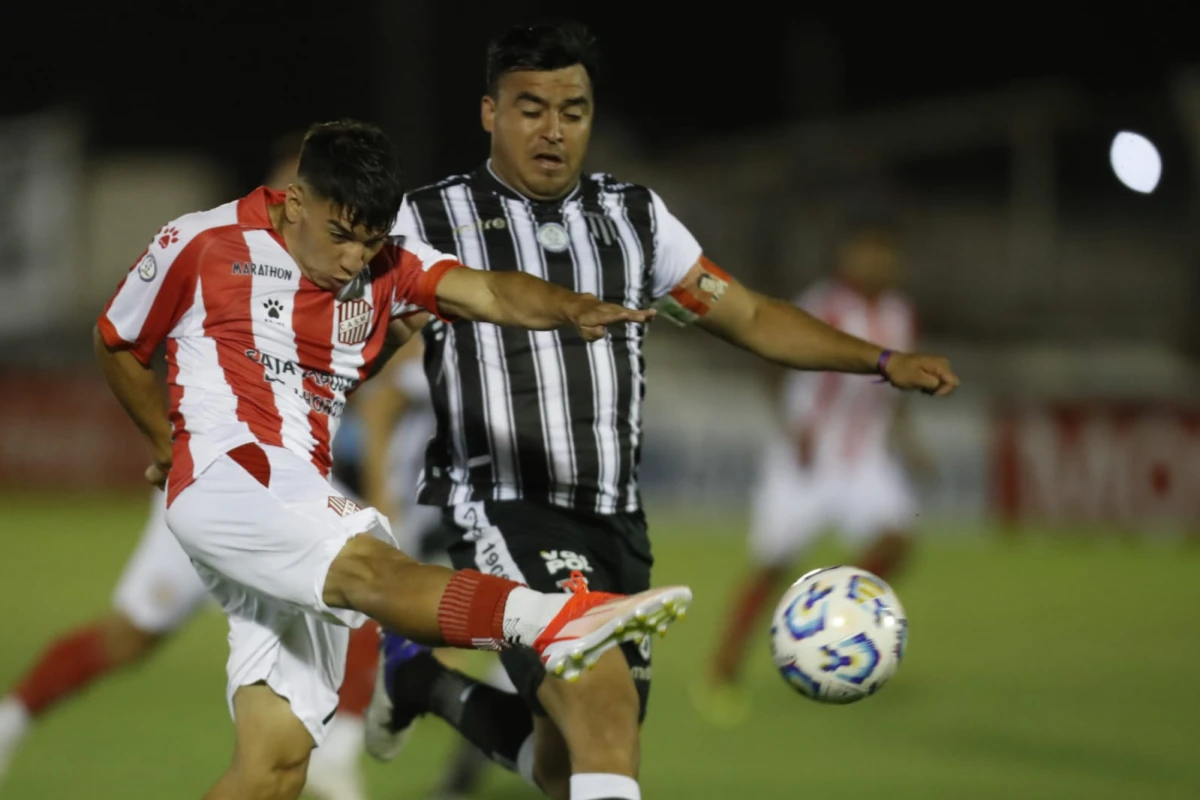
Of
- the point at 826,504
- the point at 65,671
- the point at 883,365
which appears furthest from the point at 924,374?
the point at 826,504

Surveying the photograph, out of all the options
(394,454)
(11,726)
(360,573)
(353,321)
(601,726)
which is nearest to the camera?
(360,573)

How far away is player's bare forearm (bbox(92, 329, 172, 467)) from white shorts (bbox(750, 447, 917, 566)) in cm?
463

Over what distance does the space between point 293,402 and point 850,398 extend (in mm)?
5132

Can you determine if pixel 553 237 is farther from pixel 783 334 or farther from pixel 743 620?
pixel 743 620

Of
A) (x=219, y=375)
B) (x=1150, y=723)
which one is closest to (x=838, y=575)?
(x=219, y=375)

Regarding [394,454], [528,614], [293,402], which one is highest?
[293,402]

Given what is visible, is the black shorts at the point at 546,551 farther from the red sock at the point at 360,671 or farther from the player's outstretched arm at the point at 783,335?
the red sock at the point at 360,671

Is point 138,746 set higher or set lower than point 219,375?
lower

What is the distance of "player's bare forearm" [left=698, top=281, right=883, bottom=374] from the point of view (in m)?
5.15

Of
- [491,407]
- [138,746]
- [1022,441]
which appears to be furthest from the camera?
[1022,441]

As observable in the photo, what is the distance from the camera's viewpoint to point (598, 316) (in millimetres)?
4074

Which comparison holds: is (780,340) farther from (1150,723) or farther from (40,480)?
(40,480)

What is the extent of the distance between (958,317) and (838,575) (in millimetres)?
18151

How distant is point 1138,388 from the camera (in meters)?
17.4
